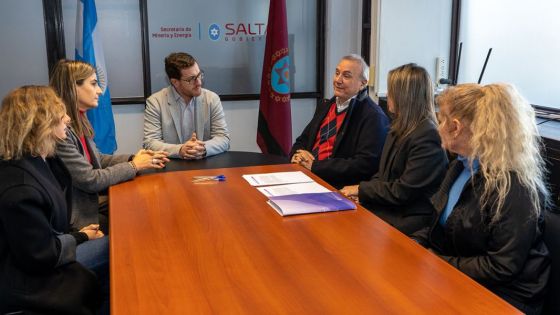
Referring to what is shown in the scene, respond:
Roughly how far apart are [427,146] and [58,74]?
1661 mm

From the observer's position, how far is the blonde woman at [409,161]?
226 centimetres

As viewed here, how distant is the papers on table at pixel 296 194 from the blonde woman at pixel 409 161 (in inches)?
11.5

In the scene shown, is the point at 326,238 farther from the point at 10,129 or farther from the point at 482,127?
the point at 10,129

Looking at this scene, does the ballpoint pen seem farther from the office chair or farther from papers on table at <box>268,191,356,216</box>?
the office chair

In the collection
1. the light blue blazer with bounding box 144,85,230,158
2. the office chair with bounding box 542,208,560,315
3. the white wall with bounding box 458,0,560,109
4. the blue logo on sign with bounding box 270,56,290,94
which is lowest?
the office chair with bounding box 542,208,560,315

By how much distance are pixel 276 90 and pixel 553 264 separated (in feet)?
9.97

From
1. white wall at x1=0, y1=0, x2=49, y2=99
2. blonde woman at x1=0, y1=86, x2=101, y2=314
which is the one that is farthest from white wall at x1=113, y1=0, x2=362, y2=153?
blonde woman at x1=0, y1=86, x2=101, y2=314

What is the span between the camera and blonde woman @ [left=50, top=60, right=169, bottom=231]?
2236 millimetres

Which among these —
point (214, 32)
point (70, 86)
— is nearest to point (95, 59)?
point (214, 32)

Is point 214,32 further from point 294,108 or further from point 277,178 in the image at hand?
point 277,178

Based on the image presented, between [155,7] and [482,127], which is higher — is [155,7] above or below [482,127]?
above

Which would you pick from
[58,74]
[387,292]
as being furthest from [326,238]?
[58,74]

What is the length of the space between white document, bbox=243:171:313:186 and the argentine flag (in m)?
1.96

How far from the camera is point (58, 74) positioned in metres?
2.39
